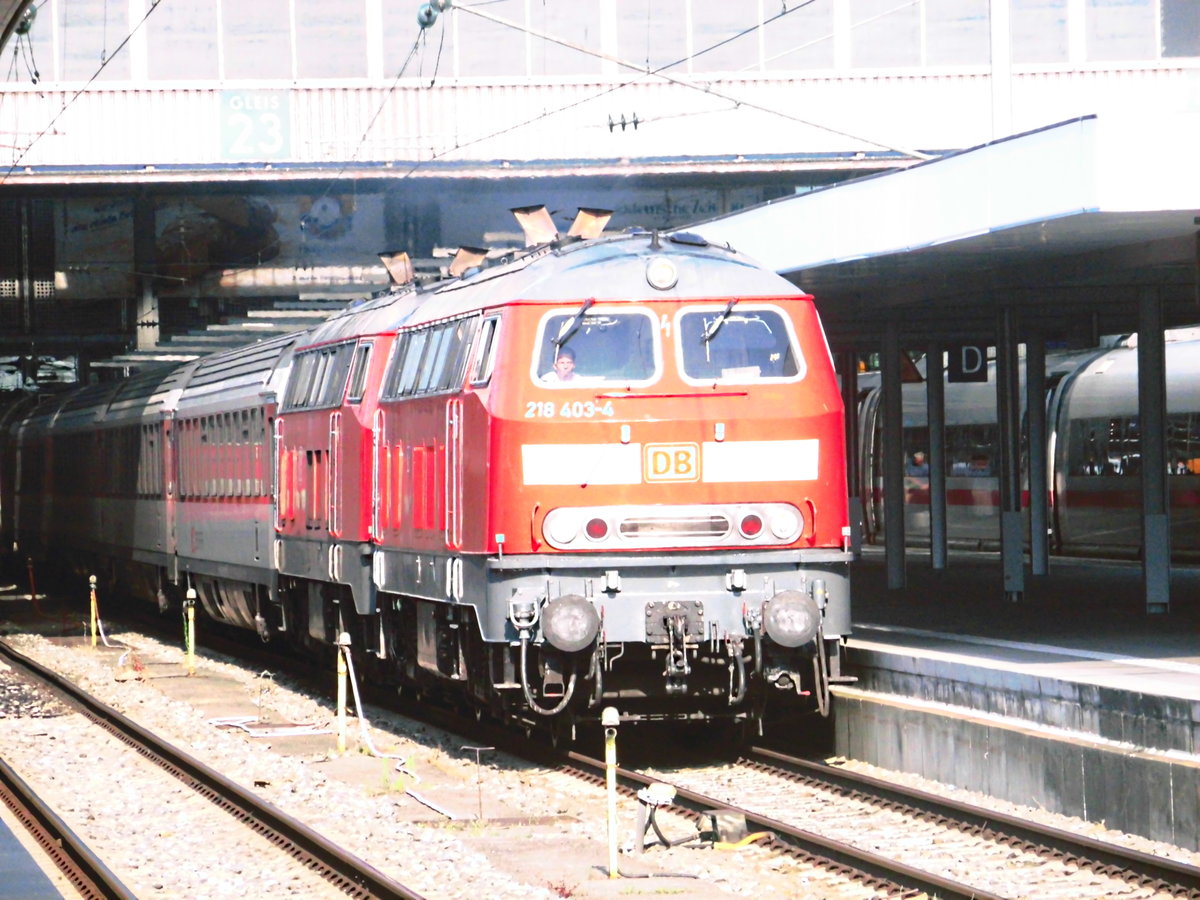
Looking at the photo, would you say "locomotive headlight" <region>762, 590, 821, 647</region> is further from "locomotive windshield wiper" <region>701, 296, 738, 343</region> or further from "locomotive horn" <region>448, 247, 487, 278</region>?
"locomotive horn" <region>448, 247, 487, 278</region>

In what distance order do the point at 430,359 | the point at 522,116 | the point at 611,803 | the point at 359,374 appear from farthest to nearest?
the point at 522,116 < the point at 359,374 < the point at 430,359 < the point at 611,803

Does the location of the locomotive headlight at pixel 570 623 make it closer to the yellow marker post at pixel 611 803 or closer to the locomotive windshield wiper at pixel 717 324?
the yellow marker post at pixel 611 803

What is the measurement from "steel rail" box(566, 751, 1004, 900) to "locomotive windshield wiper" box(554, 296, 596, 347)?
3.18m

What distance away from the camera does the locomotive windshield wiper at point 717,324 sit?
44.5 feet

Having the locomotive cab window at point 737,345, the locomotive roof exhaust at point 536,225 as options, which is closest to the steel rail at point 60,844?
the locomotive cab window at point 737,345

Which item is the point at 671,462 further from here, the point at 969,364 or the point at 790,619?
the point at 969,364

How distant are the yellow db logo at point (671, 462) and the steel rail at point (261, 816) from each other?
3.35 meters

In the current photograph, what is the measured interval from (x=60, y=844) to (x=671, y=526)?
14.6 feet

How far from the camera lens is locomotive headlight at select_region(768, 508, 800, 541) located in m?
13.2

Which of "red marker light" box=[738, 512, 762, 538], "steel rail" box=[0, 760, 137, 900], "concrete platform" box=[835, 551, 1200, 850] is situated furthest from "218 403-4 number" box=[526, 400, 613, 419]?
"steel rail" box=[0, 760, 137, 900]

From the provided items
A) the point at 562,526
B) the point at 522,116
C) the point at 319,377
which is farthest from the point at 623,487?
the point at 522,116

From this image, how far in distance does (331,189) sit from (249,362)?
1494 cm

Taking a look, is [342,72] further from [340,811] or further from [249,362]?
[340,811]

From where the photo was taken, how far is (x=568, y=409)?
1318 cm
